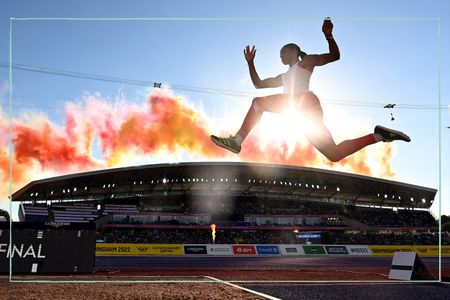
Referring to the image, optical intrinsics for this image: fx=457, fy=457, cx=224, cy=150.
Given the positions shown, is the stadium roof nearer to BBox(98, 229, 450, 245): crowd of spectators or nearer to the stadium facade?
the stadium facade

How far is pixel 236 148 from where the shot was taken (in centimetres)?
882

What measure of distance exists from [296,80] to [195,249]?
1291 inches

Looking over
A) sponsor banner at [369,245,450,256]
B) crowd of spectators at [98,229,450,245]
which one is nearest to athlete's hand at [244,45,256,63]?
sponsor banner at [369,245,450,256]

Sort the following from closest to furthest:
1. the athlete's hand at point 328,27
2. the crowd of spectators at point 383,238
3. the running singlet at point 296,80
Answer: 1. the athlete's hand at point 328,27
2. the running singlet at point 296,80
3. the crowd of spectators at point 383,238

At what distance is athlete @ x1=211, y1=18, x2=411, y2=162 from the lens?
869cm

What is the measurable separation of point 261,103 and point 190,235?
4642 cm

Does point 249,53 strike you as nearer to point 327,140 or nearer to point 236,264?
point 327,140

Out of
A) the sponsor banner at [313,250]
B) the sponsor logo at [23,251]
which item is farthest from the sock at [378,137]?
the sponsor banner at [313,250]

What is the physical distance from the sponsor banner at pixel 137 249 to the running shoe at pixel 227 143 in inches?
1264

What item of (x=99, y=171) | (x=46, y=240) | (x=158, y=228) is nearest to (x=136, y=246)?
(x=158, y=228)

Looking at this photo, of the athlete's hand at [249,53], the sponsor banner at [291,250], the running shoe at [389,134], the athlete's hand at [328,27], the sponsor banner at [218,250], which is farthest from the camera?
the sponsor banner at [291,250]

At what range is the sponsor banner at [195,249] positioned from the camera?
4004 cm

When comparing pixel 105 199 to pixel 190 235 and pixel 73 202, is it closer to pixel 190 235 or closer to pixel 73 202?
pixel 73 202

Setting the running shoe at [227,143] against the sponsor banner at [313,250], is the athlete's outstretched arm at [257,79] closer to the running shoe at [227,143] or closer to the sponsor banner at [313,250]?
the running shoe at [227,143]
